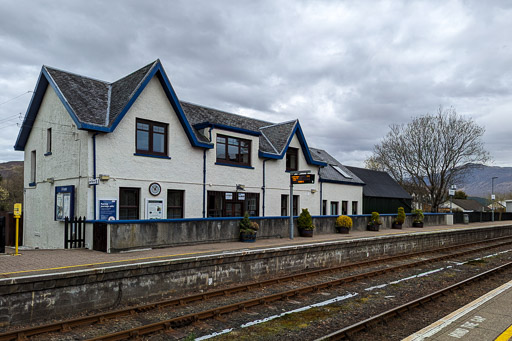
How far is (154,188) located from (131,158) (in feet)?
5.77

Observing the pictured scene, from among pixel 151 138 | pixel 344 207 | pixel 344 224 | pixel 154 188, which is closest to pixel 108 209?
pixel 154 188

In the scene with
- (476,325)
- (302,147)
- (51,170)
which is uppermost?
(302,147)

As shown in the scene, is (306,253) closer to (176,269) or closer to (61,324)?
(176,269)

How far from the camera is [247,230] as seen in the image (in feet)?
56.0

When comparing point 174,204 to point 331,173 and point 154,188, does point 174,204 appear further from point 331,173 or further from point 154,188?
point 331,173

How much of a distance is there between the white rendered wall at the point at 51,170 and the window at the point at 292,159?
1339 centimetres

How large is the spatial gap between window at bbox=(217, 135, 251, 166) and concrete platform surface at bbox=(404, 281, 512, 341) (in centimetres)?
1460

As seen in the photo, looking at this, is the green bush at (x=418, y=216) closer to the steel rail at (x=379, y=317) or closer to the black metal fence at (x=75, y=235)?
the steel rail at (x=379, y=317)

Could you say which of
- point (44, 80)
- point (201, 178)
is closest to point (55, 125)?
point (44, 80)

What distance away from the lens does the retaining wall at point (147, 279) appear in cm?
819

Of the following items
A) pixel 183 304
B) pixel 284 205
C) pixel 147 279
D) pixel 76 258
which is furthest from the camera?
pixel 284 205

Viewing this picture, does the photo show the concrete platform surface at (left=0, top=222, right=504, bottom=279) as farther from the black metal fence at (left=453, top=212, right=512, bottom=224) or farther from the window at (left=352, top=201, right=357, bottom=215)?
the black metal fence at (left=453, top=212, right=512, bottom=224)

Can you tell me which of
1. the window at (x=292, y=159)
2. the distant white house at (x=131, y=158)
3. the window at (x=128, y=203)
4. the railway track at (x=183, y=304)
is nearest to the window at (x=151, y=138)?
the distant white house at (x=131, y=158)

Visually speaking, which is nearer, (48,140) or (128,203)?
(128,203)
